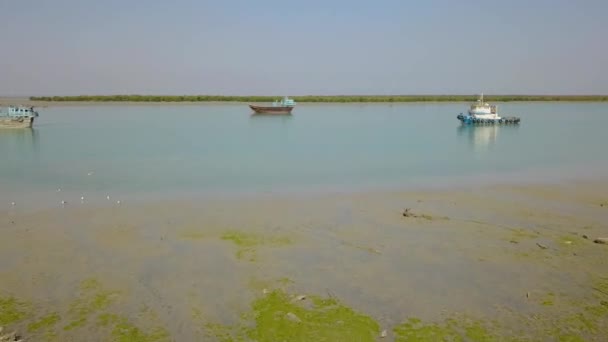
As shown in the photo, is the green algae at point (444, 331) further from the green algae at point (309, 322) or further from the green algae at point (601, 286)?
the green algae at point (601, 286)

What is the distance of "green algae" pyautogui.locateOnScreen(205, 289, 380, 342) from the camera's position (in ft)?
19.2

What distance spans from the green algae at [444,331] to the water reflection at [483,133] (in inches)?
841

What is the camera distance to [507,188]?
595 inches

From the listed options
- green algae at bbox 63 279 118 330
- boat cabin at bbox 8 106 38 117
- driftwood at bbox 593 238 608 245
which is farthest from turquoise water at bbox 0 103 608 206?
green algae at bbox 63 279 118 330

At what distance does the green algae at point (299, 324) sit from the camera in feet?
19.2

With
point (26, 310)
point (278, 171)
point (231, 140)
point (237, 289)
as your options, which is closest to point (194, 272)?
point (237, 289)

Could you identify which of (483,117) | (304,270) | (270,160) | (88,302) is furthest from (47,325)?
(483,117)

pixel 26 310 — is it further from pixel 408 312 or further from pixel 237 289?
pixel 408 312

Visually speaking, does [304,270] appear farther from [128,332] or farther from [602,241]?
[602,241]

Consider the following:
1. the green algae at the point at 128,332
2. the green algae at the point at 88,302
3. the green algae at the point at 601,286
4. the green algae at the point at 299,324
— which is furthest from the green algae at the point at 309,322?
the green algae at the point at 601,286

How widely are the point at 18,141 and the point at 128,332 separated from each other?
26.5 m

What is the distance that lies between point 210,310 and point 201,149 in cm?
1880

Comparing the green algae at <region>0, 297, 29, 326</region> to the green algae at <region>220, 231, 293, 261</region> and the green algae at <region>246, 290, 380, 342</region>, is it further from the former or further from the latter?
the green algae at <region>220, 231, 293, 261</region>

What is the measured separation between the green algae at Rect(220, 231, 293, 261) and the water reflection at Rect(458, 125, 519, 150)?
62.5 feet
